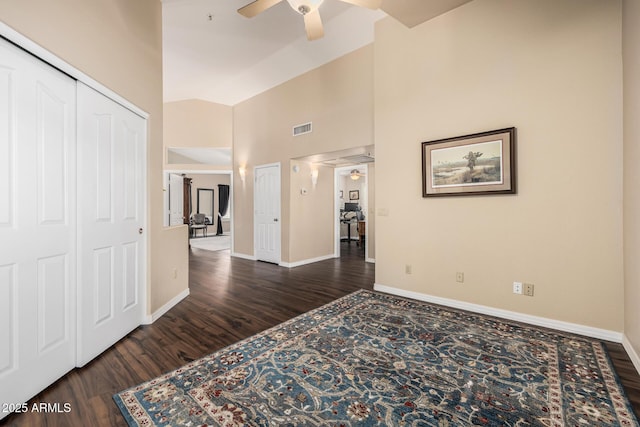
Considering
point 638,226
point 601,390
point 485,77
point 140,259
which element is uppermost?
point 485,77

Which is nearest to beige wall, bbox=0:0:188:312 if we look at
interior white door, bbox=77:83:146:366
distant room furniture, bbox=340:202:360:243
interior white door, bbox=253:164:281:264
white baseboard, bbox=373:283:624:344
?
interior white door, bbox=77:83:146:366

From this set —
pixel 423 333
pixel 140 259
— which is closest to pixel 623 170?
pixel 423 333

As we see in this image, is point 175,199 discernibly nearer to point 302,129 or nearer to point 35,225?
point 302,129

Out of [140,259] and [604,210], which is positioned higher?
[604,210]

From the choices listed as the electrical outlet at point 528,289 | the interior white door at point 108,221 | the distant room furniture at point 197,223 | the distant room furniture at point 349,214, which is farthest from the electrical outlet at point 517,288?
the distant room furniture at point 197,223

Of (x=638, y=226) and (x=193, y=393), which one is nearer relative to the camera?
(x=193, y=393)

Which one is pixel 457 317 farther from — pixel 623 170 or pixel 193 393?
pixel 193 393

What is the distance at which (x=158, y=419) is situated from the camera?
157 cm

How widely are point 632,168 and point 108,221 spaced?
13.7 ft

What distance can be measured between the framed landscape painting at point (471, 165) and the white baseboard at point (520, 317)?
1.27 metres

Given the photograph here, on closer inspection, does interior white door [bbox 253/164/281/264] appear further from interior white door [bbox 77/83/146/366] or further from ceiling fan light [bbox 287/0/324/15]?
ceiling fan light [bbox 287/0/324/15]

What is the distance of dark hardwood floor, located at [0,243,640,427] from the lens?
1.74 metres

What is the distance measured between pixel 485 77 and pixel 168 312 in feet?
14.3

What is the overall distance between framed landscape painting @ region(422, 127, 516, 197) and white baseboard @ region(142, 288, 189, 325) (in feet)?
10.9
